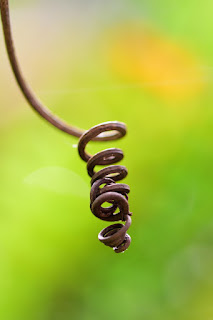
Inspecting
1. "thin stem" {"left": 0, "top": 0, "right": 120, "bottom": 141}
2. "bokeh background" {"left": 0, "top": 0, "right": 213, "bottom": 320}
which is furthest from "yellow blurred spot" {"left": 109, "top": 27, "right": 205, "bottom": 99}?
"thin stem" {"left": 0, "top": 0, "right": 120, "bottom": 141}

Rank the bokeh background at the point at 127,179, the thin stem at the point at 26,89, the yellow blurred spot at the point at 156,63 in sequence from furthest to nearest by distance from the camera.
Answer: the yellow blurred spot at the point at 156,63, the bokeh background at the point at 127,179, the thin stem at the point at 26,89

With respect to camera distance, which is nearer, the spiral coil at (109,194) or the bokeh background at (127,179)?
the spiral coil at (109,194)

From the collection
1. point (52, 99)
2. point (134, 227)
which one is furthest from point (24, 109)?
point (134, 227)

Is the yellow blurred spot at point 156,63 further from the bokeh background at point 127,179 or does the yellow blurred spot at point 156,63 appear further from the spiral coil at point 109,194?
the spiral coil at point 109,194

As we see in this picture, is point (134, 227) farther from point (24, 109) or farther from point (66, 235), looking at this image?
point (24, 109)

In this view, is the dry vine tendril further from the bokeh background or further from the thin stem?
the bokeh background

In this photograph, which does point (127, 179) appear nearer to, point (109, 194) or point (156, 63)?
point (156, 63)

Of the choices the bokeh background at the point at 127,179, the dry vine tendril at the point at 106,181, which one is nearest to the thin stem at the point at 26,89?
the dry vine tendril at the point at 106,181
